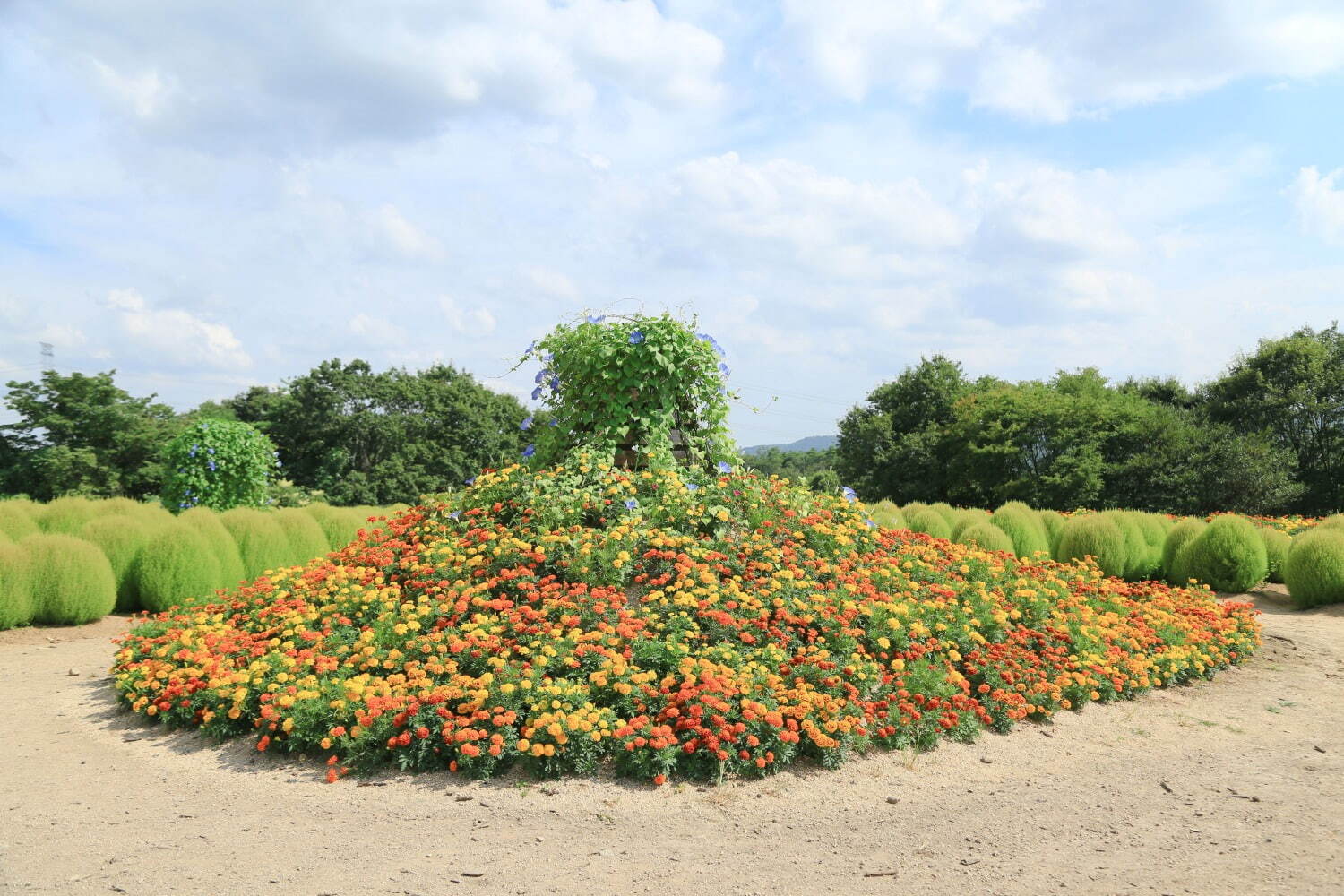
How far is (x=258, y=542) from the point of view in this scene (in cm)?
963

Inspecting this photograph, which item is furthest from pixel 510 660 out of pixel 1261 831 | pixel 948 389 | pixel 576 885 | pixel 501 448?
pixel 501 448

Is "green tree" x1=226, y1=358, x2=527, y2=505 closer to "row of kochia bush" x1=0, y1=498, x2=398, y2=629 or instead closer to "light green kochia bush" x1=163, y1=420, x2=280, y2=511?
"light green kochia bush" x1=163, y1=420, x2=280, y2=511

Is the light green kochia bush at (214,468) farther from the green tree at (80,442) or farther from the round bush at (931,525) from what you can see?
the round bush at (931,525)

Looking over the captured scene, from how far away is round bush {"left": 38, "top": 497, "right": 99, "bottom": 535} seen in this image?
33.7 ft

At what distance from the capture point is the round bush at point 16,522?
31.9 feet

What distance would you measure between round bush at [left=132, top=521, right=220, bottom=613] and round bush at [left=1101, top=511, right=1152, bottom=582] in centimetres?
1103

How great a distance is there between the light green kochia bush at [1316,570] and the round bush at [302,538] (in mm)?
11440

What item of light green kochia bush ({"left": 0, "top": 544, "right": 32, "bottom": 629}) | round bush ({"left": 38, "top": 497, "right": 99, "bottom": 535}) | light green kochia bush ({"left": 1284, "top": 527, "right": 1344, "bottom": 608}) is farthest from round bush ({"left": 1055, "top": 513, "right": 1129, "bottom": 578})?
round bush ({"left": 38, "top": 497, "right": 99, "bottom": 535})

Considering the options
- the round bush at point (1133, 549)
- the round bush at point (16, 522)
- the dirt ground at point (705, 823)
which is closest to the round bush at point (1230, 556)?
the round bush at point (1133, 549)

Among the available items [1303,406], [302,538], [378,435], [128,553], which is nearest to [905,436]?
[1303,406]

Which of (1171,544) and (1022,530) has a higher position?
(1022,530)

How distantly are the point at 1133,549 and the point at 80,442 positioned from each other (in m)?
24.4

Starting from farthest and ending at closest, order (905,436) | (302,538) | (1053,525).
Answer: (905,436) < (1053,525) < (302,538)

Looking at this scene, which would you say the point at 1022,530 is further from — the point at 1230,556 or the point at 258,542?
the point at 258,542
